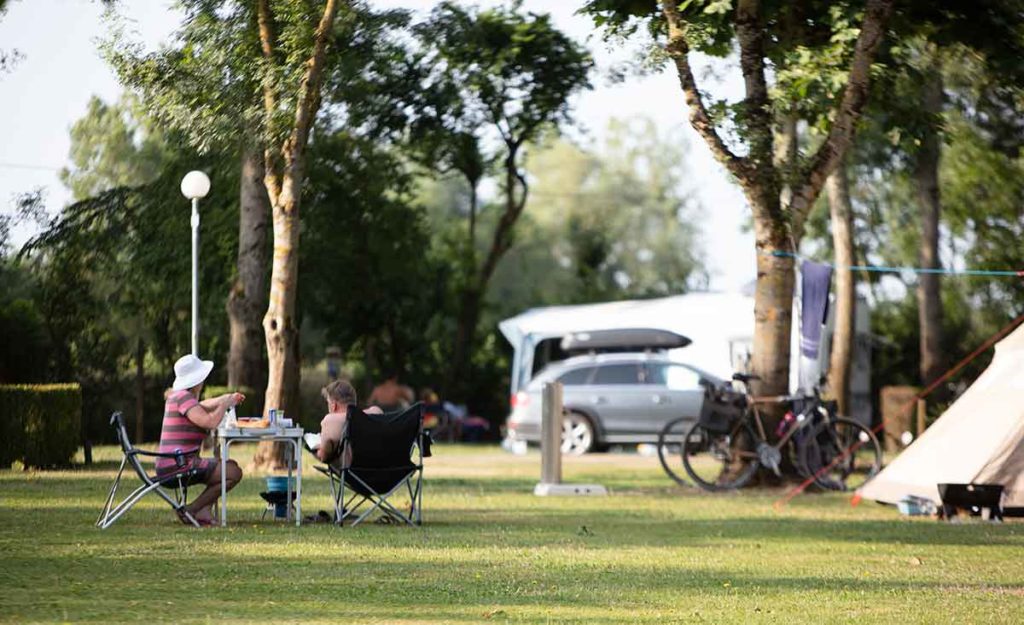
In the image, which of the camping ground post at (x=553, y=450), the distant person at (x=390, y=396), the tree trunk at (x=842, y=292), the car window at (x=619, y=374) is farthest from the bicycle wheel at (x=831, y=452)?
the distant person at (x=390, y=396)

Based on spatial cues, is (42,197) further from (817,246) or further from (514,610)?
(817,246)

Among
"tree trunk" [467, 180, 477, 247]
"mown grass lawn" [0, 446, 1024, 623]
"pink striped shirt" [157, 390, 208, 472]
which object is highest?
"tree trunk" [467, 180, 477, 247]

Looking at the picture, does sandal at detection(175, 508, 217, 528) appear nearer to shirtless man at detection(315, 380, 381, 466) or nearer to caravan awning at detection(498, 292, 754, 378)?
shirtless man at detection(315, 380, 381, 466)

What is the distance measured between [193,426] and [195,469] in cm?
30

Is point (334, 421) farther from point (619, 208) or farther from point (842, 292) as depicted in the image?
point (619, 208)

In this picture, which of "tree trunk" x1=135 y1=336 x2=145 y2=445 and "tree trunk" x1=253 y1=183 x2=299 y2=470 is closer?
"tree trunk" x1=253 y1=183 x2=299 y2=470

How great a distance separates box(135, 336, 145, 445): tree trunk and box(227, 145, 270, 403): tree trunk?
12.7 feet

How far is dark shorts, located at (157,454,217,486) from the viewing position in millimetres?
11086

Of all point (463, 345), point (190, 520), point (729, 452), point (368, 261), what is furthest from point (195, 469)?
point (463, 345)

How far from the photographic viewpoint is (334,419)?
38.5ft

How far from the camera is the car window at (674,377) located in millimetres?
24953

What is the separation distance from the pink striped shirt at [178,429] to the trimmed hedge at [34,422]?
22.1 ft

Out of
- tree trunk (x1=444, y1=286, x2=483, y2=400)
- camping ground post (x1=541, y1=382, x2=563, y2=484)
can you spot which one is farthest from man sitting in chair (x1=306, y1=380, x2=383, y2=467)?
tree trunk (x1=444, y1=286, x2=483, y2=400)

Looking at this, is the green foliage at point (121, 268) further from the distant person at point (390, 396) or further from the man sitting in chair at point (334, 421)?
the man sitting in chair at point (334, 421)
